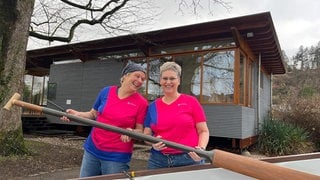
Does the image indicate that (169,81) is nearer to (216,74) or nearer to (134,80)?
(134,80)

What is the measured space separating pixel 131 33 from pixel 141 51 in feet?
2.75

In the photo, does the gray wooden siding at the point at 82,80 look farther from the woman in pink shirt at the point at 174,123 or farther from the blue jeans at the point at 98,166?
the woman in pink shirt at the point at 174,123

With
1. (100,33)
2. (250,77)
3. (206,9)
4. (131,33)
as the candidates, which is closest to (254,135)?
(250,77)

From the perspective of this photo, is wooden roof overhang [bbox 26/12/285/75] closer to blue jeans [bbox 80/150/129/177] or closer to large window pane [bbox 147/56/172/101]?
large window pane [bbox 147/56/172/101]

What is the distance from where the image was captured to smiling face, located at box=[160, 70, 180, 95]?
2.28 m

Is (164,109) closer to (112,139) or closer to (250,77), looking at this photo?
(112,139)

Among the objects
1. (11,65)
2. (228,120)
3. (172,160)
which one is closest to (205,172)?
(172,160)

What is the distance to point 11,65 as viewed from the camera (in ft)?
21.2

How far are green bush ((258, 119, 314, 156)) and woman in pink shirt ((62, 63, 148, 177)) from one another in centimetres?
761

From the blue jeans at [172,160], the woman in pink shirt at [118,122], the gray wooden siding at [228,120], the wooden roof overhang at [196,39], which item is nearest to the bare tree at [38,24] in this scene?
the wooden roof overhang at [196,39]

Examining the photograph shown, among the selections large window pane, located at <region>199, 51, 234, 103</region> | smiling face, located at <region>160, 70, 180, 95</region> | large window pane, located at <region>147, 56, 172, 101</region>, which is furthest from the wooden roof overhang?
smiling face, located at <region>160, 70, 180, 95</region>

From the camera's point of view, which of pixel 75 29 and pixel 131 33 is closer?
pixel 131 33

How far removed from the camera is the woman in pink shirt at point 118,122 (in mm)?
2332

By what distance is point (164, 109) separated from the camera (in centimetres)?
229
